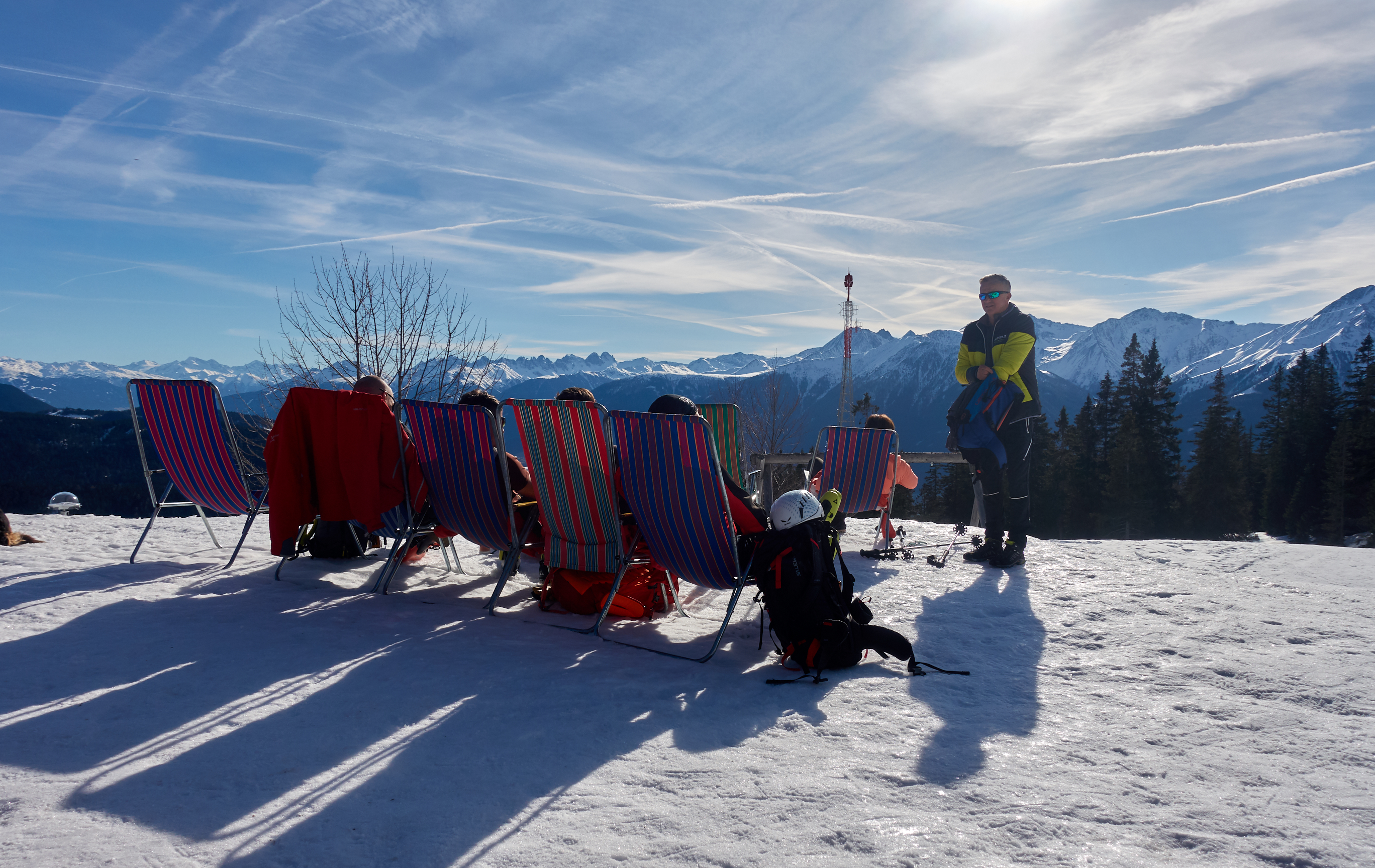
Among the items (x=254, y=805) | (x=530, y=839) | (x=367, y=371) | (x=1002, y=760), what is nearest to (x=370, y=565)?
(x=254, y=805)

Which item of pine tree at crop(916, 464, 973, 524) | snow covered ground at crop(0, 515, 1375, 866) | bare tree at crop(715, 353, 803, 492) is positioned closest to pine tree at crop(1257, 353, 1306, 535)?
pine tree at crop(916, 464, 973, 524)

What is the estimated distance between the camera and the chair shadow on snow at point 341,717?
74.7 inches

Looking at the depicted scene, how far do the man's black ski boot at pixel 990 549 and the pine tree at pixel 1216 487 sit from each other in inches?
1303

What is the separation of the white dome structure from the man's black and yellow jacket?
9.25 m

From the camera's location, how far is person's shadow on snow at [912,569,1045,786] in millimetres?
2365

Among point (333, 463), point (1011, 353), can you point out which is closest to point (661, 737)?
point (333, 463)

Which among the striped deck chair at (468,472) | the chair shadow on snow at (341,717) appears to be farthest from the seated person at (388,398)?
the chair shadow on snow at (341,717)

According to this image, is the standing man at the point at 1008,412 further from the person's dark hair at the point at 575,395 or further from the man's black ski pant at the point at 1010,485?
the person's dark hair at the point at 575,395

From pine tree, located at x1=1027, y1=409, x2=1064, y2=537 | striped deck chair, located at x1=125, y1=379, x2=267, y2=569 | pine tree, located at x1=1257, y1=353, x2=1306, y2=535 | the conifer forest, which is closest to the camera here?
striped deck chair, located at x1=125, y1=379, x2=267, y2=569

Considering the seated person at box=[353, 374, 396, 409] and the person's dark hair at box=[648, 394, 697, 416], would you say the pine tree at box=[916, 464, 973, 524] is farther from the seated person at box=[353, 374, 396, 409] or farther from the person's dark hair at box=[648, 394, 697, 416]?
the seated person at box=[353, 374, 396, 409]

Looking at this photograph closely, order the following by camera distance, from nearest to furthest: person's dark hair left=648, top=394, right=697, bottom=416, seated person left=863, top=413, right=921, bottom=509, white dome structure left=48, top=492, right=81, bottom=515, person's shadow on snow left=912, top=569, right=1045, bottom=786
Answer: person's shadow on snow left=912, top=569, right=1045, bottom=786, person's dark hair left=648, top=394, right=697, bottom=416, seated person left=863, top=413, right=921, bottom=509, white dome structure left=48, top=492, right=81, bottom=515

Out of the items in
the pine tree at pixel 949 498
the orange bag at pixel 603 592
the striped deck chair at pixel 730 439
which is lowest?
the pine tree at pixel 949 498

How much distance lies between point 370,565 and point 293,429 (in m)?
1.29

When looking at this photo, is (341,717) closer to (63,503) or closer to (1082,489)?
(63,503)
